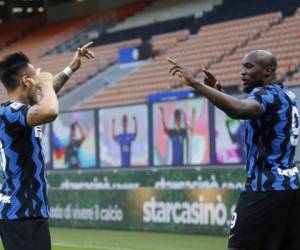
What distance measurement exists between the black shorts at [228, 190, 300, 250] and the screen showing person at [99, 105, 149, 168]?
897 centimetres

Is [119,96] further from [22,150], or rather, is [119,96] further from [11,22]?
[22,150]

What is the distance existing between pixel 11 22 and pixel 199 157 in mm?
24327

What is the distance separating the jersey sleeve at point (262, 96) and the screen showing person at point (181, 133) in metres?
8.03

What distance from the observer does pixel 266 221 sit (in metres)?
4.99

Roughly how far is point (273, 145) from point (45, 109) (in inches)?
62.0

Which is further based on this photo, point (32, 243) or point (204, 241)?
point (204, 241)

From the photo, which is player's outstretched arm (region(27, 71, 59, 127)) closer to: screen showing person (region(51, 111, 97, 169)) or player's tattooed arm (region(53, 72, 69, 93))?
player's tattooed arm (region(53, 72, 69, 93))

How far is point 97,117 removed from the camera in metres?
15.0

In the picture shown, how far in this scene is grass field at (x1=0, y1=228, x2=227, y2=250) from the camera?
1087cm

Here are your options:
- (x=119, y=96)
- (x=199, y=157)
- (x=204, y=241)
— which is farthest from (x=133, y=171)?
(x=119, y=96)

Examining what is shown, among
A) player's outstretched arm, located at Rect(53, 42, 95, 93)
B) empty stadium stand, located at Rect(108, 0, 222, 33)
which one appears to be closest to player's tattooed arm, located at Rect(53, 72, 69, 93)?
player's outstretched arm, located at Rect(53, 42, 95, 93)

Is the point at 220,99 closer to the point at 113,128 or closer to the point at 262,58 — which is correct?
the point at 262,58

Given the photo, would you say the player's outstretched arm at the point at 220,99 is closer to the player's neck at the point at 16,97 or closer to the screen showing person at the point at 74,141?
the player's neck at the point at 16,97

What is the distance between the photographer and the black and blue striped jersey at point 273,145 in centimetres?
497
